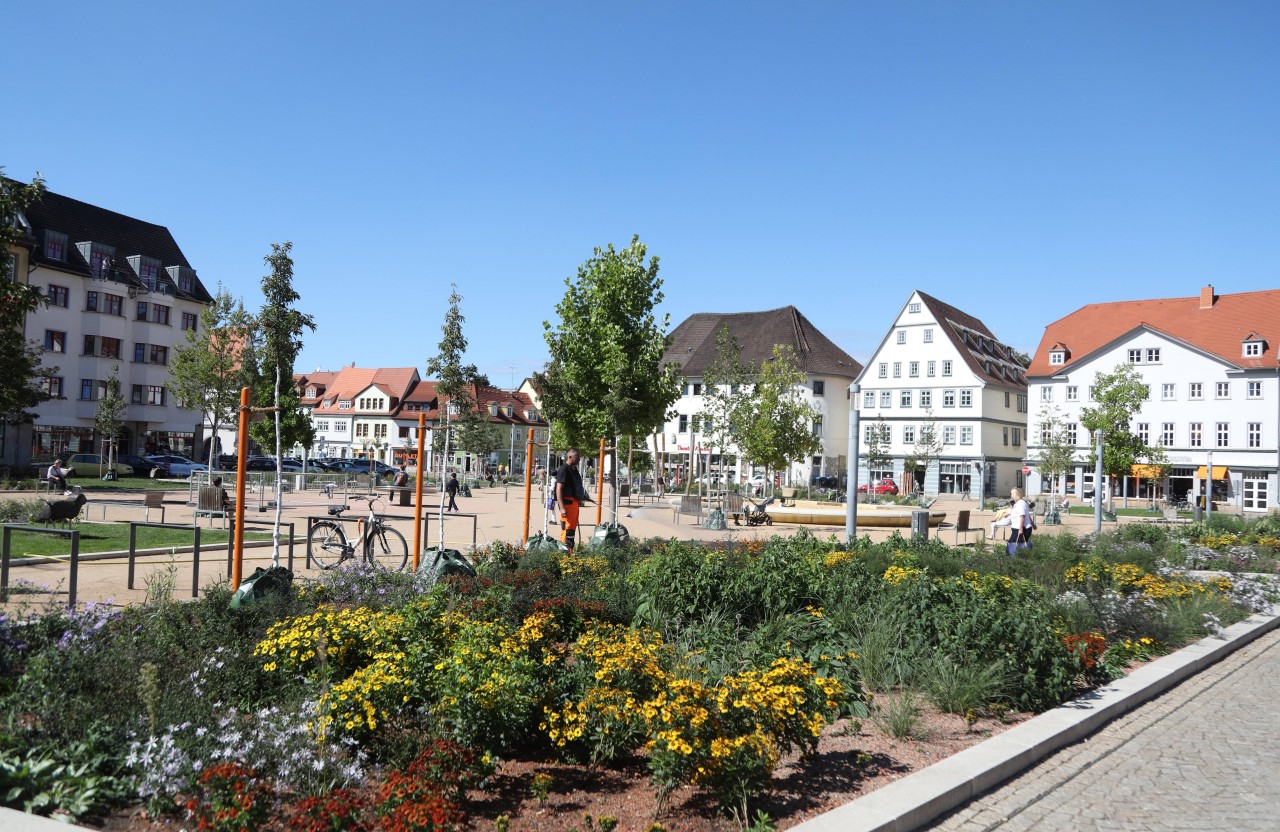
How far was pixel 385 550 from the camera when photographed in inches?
583

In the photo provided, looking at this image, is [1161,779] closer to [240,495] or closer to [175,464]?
[240,495]

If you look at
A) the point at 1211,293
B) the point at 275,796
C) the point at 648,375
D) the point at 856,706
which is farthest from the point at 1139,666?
the point at 1211,293

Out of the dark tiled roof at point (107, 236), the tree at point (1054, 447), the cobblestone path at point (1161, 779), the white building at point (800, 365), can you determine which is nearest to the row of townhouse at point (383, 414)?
the white building at point (800, 365)

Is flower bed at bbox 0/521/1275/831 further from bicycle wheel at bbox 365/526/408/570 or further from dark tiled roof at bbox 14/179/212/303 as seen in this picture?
dark tiled roof at bbox 14/179/212/303

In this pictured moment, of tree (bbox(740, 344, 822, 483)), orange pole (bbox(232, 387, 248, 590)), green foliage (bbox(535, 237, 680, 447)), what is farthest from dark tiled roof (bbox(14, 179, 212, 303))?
orange pole (bbox(232, 387, 248, 590))

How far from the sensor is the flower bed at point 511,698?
4.70 meters

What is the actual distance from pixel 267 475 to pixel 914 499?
27520mm

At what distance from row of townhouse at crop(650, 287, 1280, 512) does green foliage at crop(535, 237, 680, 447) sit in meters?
23.9

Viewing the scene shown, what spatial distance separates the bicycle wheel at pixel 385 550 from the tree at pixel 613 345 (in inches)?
459

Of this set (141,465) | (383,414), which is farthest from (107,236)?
(383,414)

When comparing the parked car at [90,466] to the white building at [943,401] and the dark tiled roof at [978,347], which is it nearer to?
the white building at [943,401]

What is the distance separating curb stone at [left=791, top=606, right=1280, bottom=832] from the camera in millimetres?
5070

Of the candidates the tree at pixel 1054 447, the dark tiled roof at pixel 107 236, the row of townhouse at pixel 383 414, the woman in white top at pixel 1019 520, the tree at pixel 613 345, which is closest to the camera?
the woman in white top at pixel 1019 520

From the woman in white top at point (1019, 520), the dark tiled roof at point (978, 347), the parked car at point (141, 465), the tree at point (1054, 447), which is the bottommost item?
the parked car at point (141, 465)
